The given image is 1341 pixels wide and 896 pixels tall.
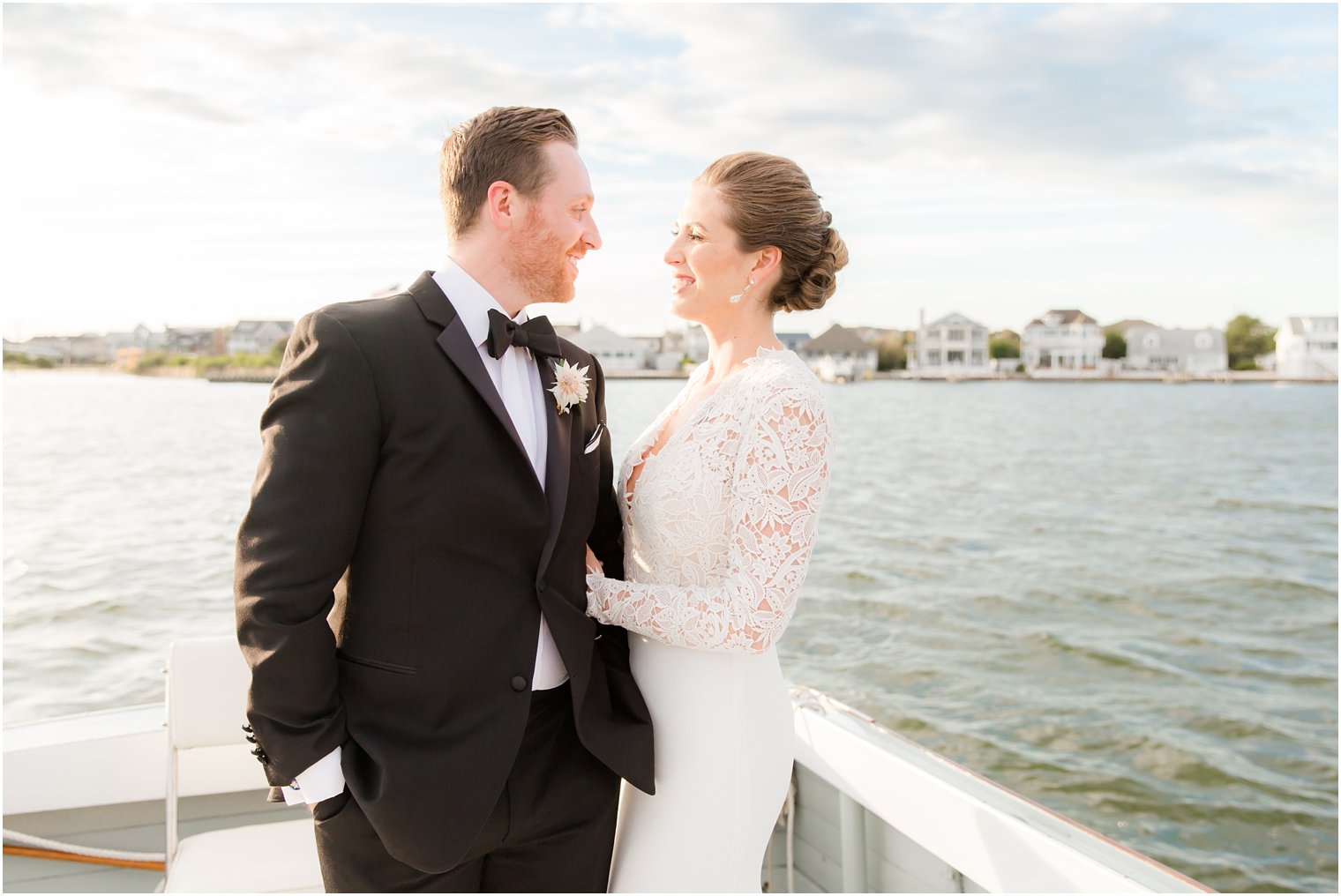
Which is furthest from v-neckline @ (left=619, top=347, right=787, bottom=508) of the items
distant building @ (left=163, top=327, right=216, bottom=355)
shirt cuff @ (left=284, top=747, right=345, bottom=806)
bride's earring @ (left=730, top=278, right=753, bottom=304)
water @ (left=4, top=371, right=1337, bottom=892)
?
distant building @ (left=163, top=327, right=216, bottom=355)

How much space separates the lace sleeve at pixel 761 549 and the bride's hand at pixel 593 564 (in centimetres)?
18

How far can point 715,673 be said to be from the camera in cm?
202

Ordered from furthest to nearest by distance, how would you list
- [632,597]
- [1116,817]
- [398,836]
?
[1116,817], [632,597], [398,836]

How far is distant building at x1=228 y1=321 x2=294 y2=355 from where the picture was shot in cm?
6212

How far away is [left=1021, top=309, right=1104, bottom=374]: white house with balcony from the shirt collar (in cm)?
8622

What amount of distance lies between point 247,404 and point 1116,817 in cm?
5179

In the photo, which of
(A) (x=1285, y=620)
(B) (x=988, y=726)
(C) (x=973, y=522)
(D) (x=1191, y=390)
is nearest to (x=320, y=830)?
(B) (x=988, y=726)

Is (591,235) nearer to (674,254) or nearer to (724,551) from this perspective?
(674,254)

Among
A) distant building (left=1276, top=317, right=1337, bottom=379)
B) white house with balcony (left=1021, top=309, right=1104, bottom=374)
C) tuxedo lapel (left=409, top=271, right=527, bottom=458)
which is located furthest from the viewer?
white house with balcony (left=1021, top=309, right=1104, bottom=374)

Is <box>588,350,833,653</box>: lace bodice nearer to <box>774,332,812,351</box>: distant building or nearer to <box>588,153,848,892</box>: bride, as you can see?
<box>588,153,848,892</box>: bride

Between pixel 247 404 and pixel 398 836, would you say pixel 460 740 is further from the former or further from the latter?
pixel 247 404

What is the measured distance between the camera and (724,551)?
2.05 m

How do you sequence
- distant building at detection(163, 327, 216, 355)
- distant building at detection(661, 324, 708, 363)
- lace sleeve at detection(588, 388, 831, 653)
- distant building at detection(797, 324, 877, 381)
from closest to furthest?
lace sleeve at detection(588, 388, 831, 653) < distant building at detection(163, 327, 216, 355) < distant building at detection(661, 324, 708, 363) < distant building at detection(797, 324, 877, 381)

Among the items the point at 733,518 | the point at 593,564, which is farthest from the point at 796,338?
the point at 733,518
